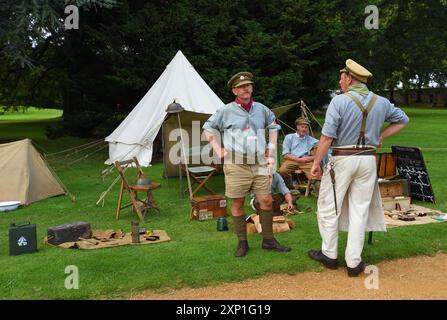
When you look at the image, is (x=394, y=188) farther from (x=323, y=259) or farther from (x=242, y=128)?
(x=242, y=128)

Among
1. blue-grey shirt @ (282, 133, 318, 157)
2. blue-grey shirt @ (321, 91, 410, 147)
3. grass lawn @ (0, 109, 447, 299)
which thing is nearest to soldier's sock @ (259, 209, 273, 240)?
grass lawn @ (0, 109, 447, 299)

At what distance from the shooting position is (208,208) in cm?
616

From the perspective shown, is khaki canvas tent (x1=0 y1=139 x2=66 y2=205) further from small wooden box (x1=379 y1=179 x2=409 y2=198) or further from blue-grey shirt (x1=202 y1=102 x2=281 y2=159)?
small wooden box (x1=379 y1=179 x2=409 y2=198)

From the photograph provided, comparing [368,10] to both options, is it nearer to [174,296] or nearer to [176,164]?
[176,164]

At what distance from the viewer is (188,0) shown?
560 inches

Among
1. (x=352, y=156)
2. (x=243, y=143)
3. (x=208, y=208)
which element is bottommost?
(x=208, y=208)

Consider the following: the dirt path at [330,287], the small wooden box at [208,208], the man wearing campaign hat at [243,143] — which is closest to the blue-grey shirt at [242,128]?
the man wearing campaign hat at [243,143]

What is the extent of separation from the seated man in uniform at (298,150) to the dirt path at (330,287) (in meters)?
3.26

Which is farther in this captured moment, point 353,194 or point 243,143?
point 243,143

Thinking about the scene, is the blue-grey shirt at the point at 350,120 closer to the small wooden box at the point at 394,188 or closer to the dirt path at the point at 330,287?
the dirt path at the point at 330,287

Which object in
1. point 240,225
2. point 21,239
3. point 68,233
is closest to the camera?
point 240,225

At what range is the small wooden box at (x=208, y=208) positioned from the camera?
610 cm

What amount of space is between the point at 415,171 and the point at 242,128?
3.56m

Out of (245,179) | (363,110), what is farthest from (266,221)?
(363,110)
